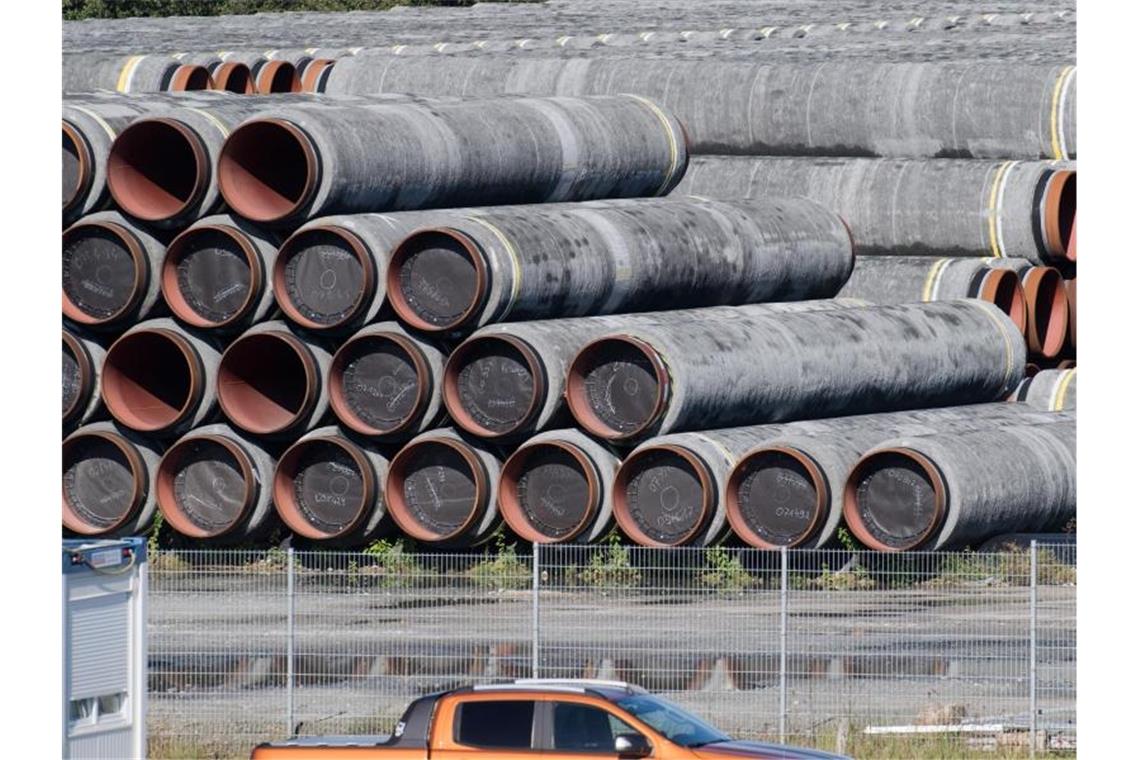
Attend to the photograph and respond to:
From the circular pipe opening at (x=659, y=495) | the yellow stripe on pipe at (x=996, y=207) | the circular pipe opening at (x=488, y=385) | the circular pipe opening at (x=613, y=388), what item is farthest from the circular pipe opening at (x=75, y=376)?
the yellow stripe on pipe at (x=996, y=207)

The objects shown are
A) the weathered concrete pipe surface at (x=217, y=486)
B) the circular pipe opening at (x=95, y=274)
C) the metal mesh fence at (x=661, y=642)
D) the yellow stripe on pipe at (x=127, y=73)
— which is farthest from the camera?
the yellow stripe on pipe at (x=127, y=73)

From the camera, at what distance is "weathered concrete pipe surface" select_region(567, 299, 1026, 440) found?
22609 mm

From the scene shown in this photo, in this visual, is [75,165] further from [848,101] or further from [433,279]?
[848,101]

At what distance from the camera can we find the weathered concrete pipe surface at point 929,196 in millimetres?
27969

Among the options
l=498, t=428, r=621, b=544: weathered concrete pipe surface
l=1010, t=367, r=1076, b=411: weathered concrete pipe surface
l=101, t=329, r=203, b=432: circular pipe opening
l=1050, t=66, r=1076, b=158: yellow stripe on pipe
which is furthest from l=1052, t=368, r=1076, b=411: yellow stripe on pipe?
l=101, t=329, r=203, b=432: circular pipe opening

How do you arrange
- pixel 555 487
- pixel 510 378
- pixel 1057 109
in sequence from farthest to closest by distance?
pixel 1057 109 < pixel 510 378 < pixel 555 487

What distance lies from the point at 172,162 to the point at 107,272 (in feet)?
4.82

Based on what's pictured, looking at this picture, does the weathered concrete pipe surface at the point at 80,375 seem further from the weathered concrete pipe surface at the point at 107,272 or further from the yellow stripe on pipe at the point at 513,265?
the yellow stripe on pipe at the point at 513,265

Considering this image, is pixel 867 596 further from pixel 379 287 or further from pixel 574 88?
pixel 574 88

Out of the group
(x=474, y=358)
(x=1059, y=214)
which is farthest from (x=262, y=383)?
(x=1059, y=214)

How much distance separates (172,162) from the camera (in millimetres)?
24484

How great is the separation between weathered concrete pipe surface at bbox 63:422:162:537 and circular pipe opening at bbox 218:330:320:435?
121 centimetres

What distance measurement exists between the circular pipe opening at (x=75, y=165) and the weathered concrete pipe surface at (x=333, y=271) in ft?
7.57

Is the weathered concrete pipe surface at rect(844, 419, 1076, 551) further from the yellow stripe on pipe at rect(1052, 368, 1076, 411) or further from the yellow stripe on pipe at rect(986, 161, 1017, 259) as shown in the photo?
the yellow stripe on pipe at rect(986, 161, 1017, 259)
